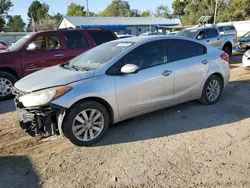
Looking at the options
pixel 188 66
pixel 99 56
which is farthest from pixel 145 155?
pixel 188 66

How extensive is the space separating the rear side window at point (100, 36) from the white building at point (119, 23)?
33.7 meters

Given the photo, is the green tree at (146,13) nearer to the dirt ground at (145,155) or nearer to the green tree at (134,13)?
the green tree at (134,13)

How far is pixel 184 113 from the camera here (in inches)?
205

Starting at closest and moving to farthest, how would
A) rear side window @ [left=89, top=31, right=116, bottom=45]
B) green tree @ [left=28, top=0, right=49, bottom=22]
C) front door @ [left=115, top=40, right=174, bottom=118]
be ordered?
front door @ [left=115, top=40, right=174, bottom=118] < rear side window @ [left=89, top=31, right=116, bottom=45] < green tree @ [left=28, top=0, right=49, bottom=22]

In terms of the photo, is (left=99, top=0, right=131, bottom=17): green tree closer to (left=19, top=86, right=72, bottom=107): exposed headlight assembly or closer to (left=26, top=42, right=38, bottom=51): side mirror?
(left=26, top=42, right=38, bottom=51): side mirror

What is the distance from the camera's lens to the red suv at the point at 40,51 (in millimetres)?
6805

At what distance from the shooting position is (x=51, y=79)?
395cm

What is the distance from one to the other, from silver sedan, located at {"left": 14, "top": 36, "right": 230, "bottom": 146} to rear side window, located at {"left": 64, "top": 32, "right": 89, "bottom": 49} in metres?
2.89

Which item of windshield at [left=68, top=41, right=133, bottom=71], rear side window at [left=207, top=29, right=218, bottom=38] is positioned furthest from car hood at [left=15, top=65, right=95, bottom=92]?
rear side window at [left=207, top=29, right=218, bottom=38]

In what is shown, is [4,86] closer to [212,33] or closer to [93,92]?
[93,92]

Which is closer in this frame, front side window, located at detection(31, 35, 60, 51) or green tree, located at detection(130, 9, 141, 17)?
front side window, located at detection(31, 35, 60, 51)

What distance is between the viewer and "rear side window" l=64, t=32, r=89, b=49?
7.67 metres

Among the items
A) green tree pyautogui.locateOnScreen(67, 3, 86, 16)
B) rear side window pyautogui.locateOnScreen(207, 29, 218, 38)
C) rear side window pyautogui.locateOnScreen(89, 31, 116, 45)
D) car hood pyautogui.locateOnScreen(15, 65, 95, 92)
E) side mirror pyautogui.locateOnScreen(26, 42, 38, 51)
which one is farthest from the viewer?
green tree pyautogui.locateOnScreen(67, 3, 86, 16)

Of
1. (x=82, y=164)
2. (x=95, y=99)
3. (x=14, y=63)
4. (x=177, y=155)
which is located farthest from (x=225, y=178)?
(x=14, y=63)
